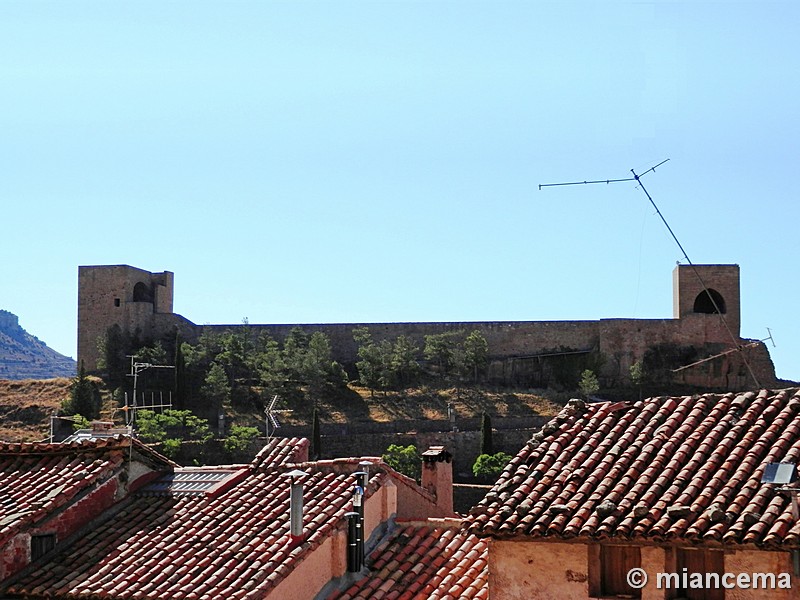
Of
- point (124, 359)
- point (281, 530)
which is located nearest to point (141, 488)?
point (281, 530)

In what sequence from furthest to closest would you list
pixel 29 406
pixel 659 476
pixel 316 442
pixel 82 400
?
pixel 29 406 < pixel 82 400 < pixel 316 442 < pixel 659 476

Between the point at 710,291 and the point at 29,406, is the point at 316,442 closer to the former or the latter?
the point at 29,406

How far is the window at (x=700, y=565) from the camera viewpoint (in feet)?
33.7

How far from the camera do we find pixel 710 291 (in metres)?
64.1

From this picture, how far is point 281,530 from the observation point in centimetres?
1330

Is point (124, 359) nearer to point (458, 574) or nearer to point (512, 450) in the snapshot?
point (512, 450)

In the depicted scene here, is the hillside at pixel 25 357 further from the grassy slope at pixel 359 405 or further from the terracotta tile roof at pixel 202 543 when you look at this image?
the terracotta tile roof at pixel 202 543

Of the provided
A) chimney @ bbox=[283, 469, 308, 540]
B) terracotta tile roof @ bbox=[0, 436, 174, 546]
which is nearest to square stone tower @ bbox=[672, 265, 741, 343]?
terracotta tile roof @ bbox=[0, 436, 174, 546]

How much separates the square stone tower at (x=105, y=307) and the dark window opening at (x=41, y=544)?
51.5 meters

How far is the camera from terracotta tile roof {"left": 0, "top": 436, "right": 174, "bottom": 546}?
557 inches

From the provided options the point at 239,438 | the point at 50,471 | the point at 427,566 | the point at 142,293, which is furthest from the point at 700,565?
the point at 142,293

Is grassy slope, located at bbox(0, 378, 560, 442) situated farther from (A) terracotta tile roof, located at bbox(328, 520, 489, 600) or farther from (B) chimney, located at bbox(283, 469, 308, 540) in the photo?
(B) chimney, located at bbox(283, 469, 308, 540)

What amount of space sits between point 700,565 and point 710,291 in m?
55.3

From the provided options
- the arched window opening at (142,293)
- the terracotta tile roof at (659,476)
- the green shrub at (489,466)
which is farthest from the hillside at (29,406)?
the terracotta tile roof at (659,476)
